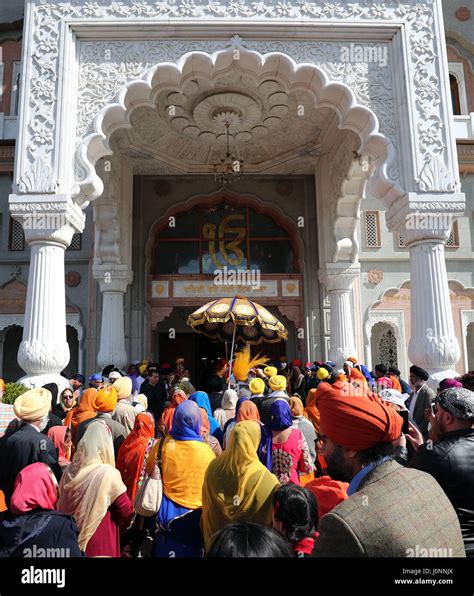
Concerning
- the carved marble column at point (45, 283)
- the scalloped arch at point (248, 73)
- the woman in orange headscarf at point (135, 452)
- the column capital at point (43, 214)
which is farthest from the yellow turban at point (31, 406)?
the scalloped arch at point (248, 73)

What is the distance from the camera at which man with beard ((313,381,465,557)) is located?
1.37 meters

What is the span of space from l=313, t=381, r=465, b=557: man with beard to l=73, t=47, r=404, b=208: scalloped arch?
19.0 feet

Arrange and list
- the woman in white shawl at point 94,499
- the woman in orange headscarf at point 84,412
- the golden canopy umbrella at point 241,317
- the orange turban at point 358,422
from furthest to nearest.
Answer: the golden canopy umbrella at point 241,317
the woman in orange headscarf at point 84,412
the woman in white shawl at point 94,499
the orange turban at point 358,422

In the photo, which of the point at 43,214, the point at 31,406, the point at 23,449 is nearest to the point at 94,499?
the point at 23,449

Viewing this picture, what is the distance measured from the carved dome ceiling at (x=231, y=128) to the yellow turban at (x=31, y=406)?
6559 mm

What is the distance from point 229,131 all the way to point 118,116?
3.76m

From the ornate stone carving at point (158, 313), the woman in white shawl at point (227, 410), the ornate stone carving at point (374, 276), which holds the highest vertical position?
the ornate stone carving at point (374, 276)

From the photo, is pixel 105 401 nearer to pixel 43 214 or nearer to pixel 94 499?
pixel 94 499

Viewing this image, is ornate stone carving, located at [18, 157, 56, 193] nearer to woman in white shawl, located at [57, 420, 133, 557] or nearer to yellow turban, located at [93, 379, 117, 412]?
yellow turban, located at [93, 379, 117, 412]

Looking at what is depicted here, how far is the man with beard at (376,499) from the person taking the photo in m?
1.37

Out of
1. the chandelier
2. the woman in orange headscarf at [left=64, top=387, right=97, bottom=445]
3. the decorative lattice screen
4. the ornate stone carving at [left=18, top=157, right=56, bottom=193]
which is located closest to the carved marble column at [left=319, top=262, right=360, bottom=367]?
the decorative lattice screen

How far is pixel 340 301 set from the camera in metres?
11.1

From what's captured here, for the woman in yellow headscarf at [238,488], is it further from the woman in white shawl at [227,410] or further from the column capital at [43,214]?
the column capital at [43,214]

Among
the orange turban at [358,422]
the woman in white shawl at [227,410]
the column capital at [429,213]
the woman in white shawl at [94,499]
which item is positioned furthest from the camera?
the column capital at [429,213]
